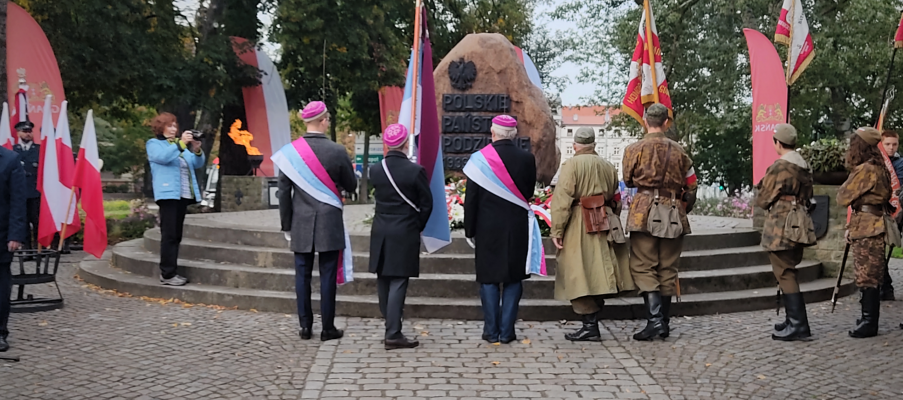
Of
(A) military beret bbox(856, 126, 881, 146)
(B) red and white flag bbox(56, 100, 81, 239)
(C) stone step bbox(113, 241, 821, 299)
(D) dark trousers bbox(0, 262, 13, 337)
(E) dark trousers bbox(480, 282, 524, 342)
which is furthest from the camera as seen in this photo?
(B) red and white flag bbox(56, 100, 81, 239)

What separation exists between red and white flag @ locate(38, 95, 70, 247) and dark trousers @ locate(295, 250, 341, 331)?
12.1 ft

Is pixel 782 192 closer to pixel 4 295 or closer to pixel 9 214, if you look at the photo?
pixel 9 214

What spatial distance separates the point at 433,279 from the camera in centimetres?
808

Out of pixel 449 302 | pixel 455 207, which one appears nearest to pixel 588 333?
pixel 449 302

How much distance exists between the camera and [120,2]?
17.8m

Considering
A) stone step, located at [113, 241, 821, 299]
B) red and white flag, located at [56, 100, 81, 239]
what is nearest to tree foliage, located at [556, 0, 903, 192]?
stone step, located at [113, 241, 821, 299]

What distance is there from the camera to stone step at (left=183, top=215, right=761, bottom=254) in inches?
350

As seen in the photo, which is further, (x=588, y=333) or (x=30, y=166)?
(x=30, y=166)

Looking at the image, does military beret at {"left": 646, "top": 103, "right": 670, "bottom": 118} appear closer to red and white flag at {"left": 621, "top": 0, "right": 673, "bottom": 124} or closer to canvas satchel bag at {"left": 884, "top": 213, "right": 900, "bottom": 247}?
canvas satchel bag at {"left": 884, "top": 213, "right": 900, "bottom": 247}

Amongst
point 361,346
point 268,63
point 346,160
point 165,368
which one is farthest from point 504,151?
point 268,63

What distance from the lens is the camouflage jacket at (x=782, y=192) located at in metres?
6.81

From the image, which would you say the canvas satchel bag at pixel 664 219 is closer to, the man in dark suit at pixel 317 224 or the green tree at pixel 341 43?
the man in dark suit at pixel 317 224

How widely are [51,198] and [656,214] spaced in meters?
6.40

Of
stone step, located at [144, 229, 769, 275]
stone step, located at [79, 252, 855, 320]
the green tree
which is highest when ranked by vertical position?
the green tree
